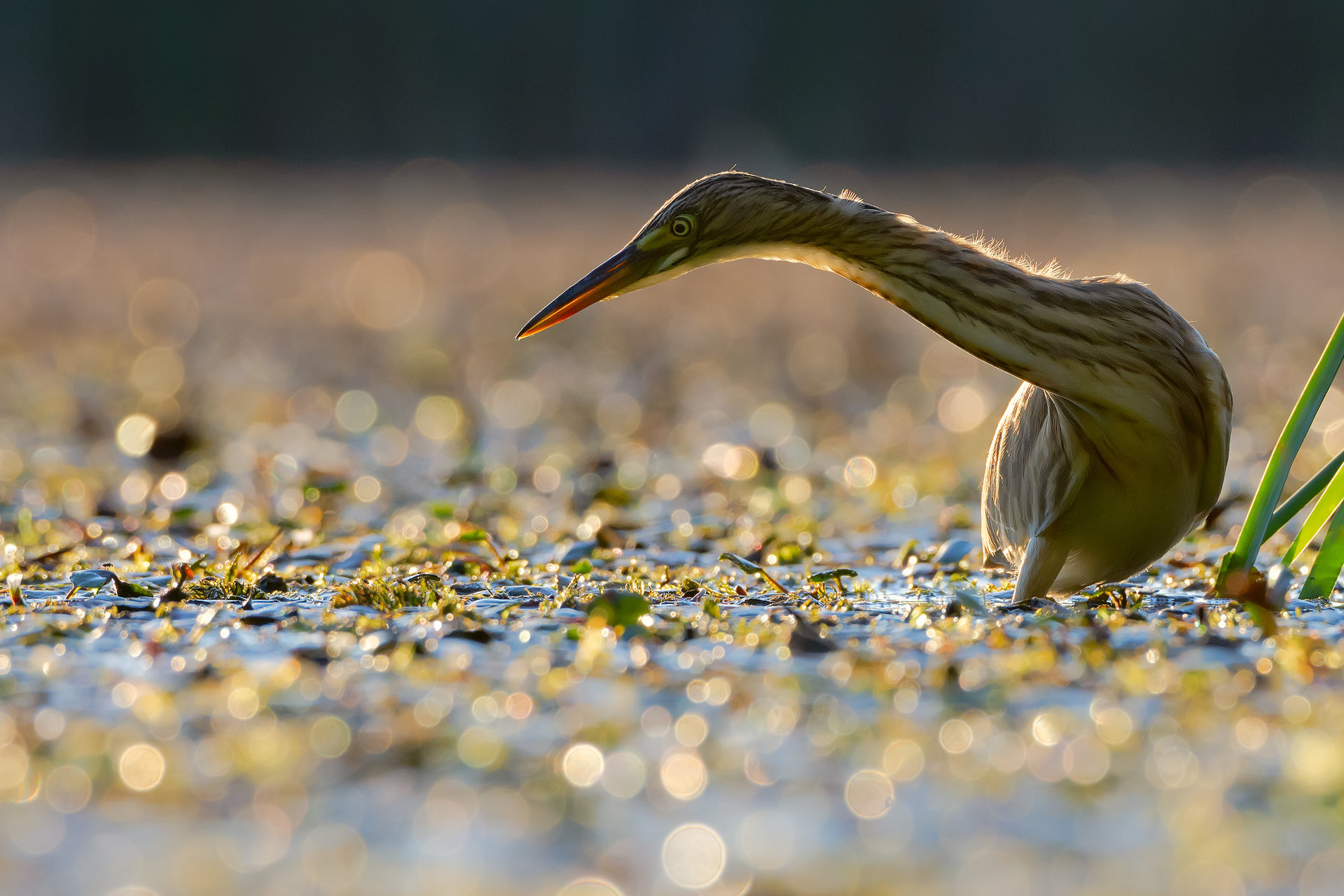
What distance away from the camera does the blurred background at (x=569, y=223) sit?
8008 mm

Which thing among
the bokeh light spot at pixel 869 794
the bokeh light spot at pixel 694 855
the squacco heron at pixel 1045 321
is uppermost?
the squacco heron at pixel 1045 321

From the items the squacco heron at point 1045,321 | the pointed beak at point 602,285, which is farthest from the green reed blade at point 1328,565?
the pointed beak at point 602,285

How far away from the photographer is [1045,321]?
12.7 feet

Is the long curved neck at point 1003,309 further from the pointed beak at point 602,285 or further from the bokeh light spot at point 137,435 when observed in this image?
the bokeh light spot at point 137,435

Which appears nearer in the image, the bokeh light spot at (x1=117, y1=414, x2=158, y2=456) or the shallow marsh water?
the shallow marsh water

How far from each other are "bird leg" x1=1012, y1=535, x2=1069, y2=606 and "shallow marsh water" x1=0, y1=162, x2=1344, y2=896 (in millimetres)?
119

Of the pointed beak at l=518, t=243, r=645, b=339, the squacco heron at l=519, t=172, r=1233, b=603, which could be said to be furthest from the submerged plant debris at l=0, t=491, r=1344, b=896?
the pointed beak at l=518, t=243, r=645, b=339

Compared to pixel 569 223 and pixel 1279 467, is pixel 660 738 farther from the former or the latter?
pixel 569 223

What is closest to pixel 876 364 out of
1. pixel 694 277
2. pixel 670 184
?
pixel 694 277

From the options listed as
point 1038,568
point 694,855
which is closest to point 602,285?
point 1038,568

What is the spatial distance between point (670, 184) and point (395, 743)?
875 inches

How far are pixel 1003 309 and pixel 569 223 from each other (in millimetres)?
16996

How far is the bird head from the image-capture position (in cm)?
393

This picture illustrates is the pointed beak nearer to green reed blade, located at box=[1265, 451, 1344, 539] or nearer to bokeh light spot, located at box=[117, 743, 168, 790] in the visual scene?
bokeh light spot, located at box=[117, 743, 168, 790]
